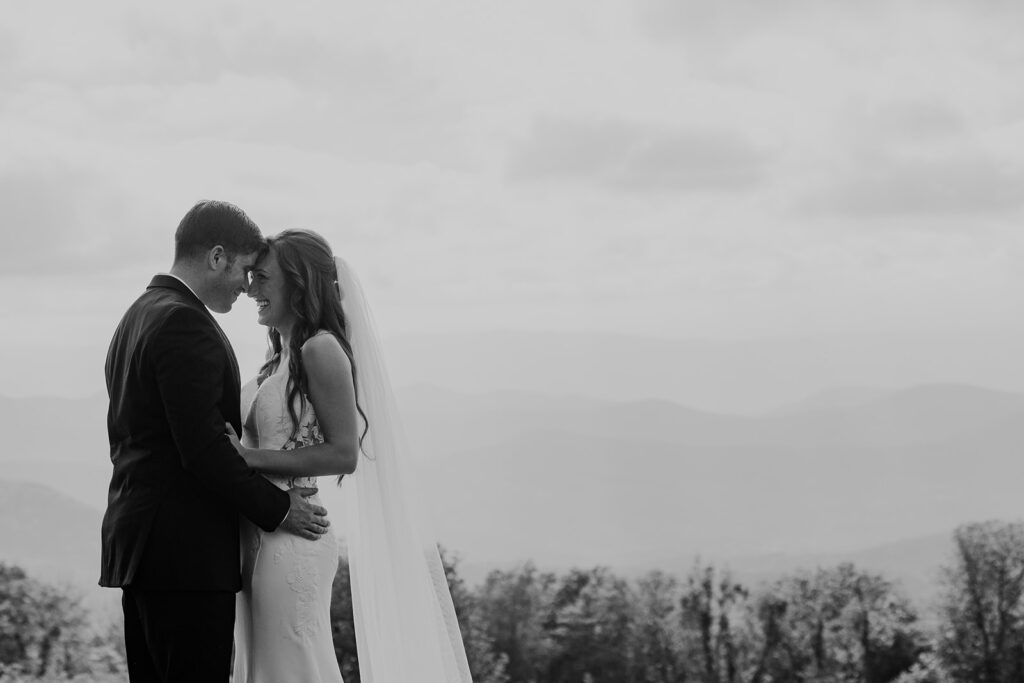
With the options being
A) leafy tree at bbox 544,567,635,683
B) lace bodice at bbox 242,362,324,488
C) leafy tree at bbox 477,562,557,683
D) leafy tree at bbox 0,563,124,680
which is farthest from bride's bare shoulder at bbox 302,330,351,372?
leafy tree at bbox 544,567,635,683

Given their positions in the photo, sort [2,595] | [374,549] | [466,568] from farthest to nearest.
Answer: [466,568] → [2,595] → [374,549]

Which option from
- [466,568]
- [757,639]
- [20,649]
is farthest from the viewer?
[466,568]

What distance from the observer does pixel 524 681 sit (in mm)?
40406

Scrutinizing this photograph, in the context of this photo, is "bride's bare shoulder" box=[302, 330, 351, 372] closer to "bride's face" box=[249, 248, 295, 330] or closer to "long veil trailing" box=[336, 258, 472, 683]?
"bride's face" box=[249, 248, 295, 330]

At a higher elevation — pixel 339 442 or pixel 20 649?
pixel 20 649

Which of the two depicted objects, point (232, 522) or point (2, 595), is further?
point (2, 595)

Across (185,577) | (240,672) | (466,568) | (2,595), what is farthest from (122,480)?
(466,568)

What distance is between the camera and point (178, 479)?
4.48 meters

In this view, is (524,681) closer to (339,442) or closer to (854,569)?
(854,569)

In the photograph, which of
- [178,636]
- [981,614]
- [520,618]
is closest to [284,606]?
[178,636]

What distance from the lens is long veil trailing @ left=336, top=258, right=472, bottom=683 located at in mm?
5621

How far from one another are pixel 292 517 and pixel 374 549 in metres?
0.80

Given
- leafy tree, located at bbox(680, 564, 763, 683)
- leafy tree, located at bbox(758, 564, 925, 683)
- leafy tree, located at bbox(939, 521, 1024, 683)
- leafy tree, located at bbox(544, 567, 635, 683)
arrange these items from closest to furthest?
leafy tree, located at bbox(939, 521, 1024, 683)
leafy tree, located at bbox(758, 564, 925, 683)
leafy tree, located at bbox(680, 564, 763, 683)
leafy tree, located at bbox(544, 567, 635, 683)

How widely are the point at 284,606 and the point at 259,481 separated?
705 mm
